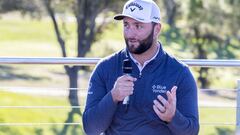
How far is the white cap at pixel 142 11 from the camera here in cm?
348

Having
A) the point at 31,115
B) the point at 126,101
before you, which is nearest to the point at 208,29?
the point at 31,115

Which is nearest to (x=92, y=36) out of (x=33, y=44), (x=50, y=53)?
(x=50, y=53)

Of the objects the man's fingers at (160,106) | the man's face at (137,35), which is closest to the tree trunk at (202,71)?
the man's face at (137,35)

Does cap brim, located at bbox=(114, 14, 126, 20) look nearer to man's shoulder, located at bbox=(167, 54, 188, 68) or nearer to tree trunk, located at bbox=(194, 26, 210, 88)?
man's shoulder, located at bbox=(167, 54, 188, 68)

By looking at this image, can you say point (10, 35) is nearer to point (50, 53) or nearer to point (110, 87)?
point (50, 53)

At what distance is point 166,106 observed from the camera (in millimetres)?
3289

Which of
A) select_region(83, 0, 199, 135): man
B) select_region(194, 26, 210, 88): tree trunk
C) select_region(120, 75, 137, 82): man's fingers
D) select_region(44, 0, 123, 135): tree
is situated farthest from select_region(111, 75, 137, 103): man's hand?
select_region(194, 26, 210, 88): tree trunk

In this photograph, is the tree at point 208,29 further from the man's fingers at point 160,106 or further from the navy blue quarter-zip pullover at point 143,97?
the man's fingers at point 160,106

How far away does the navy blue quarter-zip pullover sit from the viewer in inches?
136

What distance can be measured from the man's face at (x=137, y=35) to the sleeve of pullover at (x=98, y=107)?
219 mm

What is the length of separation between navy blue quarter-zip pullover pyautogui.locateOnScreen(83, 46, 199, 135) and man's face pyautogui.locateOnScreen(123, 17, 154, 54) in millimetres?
111

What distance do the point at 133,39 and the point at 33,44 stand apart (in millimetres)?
38328

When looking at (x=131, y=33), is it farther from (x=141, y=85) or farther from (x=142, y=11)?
(x=141, y=85)

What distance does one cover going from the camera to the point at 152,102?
11.4 feet
